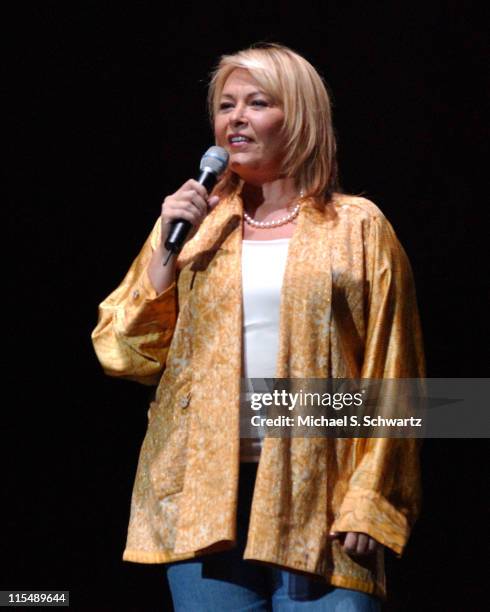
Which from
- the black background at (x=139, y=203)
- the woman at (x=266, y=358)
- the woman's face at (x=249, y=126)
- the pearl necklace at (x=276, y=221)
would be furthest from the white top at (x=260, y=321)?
the black background at (x=139, y=203)

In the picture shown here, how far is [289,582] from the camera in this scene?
1.94 meters

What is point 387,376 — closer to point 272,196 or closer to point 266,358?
point 266,358

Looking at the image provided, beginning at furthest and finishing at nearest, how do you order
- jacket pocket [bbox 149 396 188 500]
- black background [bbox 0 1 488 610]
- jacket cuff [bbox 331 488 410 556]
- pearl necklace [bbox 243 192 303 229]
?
black background [bbox 0 1 488 610], pearl necklace [bbox 243 192 303 229], jacket pocket [bbox 149 396 188 500], jacket cuff [bbox 331 488 410 556]

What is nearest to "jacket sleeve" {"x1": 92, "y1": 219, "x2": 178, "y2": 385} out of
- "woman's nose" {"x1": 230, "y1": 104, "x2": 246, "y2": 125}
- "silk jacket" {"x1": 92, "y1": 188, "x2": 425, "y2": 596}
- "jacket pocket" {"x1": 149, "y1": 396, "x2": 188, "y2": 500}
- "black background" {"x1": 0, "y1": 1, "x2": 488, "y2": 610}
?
"silk jacket" {"x1": 92, "y1": 188, "x2": 425, "y2": 596}

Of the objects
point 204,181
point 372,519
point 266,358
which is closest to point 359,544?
point 372,519

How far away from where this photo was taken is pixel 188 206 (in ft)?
6.36

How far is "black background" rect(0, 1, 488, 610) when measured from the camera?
2795 mm

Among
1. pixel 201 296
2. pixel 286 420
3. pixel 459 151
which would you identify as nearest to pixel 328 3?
pixel 459 151

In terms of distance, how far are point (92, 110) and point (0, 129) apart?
0.73ft

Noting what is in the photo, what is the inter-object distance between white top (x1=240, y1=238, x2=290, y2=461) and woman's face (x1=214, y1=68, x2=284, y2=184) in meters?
0.21

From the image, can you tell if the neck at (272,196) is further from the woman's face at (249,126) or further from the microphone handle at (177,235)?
the microphone handle at (177,235)

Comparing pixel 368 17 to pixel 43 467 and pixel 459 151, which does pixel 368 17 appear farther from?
pixel 43 467

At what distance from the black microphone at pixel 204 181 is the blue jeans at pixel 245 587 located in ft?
1.26

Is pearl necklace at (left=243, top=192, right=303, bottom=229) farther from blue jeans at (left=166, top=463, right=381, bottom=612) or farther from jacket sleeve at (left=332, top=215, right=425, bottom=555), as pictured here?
blue jeans at (left=166, top=463, right=381, bottom=612)
